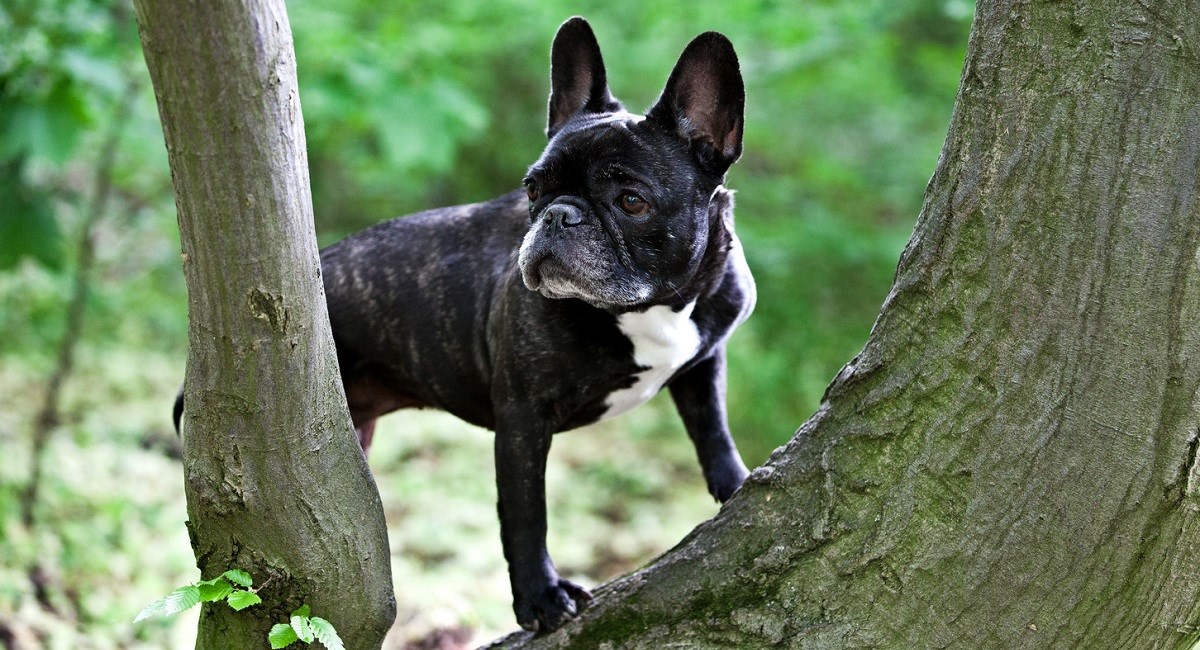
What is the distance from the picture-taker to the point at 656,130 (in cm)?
391

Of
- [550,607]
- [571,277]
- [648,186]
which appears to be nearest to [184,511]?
[550,607]

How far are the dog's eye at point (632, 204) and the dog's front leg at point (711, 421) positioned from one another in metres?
0.81

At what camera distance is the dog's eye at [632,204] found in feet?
12.5

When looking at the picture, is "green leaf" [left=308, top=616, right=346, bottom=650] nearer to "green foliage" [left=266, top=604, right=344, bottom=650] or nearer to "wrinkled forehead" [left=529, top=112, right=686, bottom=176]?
"green foliage" [left=266, top=604, right=344, bottom=650]

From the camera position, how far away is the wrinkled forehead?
384 cm

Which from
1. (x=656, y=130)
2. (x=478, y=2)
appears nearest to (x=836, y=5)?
(x=478, y=2)

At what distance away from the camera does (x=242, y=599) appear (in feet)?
10.1

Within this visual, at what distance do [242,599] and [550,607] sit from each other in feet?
3.39

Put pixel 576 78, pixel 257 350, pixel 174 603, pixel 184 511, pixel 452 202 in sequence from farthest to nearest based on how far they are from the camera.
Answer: pixel 452 202
pixel 184 511
pixel 576 78
pixel 174 603
pixel 257 350

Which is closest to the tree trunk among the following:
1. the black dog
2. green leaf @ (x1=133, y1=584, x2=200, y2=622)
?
green leaf @ (x1=133, y1=584, x2=200, y2=622)

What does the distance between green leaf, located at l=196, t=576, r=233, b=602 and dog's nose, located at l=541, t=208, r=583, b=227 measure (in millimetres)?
1575

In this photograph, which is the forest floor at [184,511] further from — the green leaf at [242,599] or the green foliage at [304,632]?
the green leaf at [242,599]

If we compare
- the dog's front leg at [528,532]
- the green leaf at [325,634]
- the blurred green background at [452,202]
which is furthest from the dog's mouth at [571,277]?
the blurred green background at [452,202]

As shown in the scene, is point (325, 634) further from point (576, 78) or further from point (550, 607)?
point (576, 78)
